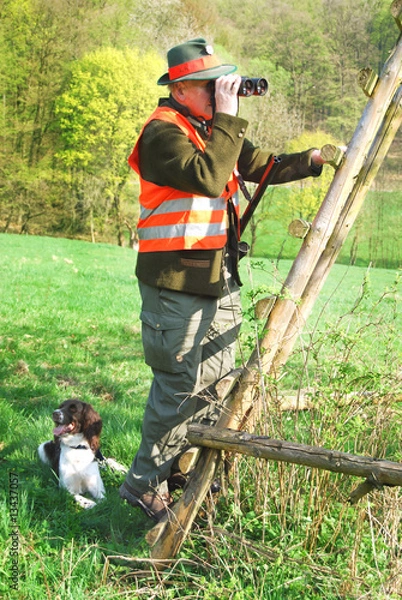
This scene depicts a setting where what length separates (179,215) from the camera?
3.39 meters

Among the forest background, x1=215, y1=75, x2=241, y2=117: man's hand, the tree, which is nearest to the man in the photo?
x1=215, y1=75, x2=241, y2=117: man's hand

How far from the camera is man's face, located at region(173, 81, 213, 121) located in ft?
11.4

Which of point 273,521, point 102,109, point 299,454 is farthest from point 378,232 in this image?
point 299,454

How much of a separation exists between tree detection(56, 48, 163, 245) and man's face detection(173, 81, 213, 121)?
36.1 metres

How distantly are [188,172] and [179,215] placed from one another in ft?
1.01

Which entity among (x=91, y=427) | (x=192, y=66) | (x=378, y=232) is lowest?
(x=378, y=232)

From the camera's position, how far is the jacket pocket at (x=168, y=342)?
3.46 m

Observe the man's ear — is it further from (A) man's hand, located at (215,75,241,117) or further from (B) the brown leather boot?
(B) the brown leather boot

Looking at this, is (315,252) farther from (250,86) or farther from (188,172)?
(250,86)

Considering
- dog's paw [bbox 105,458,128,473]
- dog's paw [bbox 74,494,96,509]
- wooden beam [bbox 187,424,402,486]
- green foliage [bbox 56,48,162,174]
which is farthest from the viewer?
green foliage [bbox 56,48,162,174]

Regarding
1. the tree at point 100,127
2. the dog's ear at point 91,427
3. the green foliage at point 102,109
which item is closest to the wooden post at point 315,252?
the dog's ear at point 91,427

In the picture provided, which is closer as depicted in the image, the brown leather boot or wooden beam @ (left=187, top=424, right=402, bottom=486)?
wooden beam @ (left=187, top=424, right=402, bottom=486)

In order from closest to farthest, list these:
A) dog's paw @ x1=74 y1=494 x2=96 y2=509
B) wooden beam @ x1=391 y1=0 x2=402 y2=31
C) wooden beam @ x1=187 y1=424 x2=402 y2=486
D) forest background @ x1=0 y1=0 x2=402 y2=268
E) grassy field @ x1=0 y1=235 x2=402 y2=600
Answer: wooden beam @ x1=187 y1=424 x2=402 y2=486
grassy field @ x1=0 y1=235 x2=402 y2=600
wooden beam @ x1=391 y1=0 x2=402 y2=31
dog's paw @ x1=74 y1=494 x2=96 y2=509
forest background @ x1=0 y1=0 x2=402 y2=268

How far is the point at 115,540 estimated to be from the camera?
11.5 ft
